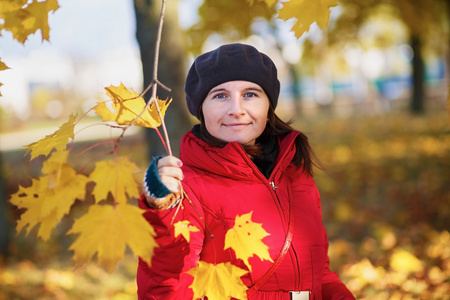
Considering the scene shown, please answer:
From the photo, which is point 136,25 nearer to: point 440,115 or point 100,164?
point 100,164

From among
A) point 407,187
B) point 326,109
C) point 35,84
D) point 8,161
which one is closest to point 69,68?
point 35,84

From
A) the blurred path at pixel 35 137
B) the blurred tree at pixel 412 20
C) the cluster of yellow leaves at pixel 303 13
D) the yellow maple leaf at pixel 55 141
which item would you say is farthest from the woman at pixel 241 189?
the blurred path at pixel 35 137

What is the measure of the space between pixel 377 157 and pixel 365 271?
13.2ft

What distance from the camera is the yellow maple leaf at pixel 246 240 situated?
138cm

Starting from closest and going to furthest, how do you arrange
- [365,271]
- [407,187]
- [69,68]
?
[365,271]
[407,187]
[69,68]

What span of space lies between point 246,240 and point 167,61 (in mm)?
2230

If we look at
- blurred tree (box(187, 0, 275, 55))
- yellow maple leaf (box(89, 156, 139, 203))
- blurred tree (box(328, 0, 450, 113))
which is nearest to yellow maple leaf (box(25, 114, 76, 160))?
yellow maple leaf (box(89, 156, 139, 203))

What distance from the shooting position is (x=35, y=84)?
160ft

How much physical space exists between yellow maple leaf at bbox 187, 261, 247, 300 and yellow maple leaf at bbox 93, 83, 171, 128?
505 millimetres

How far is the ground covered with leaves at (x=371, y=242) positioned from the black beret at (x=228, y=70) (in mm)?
614

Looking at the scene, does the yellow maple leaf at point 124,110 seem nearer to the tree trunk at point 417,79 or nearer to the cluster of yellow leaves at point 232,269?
the cluster of yellow leaves at point 232,269

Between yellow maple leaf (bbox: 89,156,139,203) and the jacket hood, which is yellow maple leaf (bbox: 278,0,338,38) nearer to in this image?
the jacket hood

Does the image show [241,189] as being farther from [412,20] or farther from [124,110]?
[412,20]

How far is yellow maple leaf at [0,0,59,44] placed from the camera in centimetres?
145
